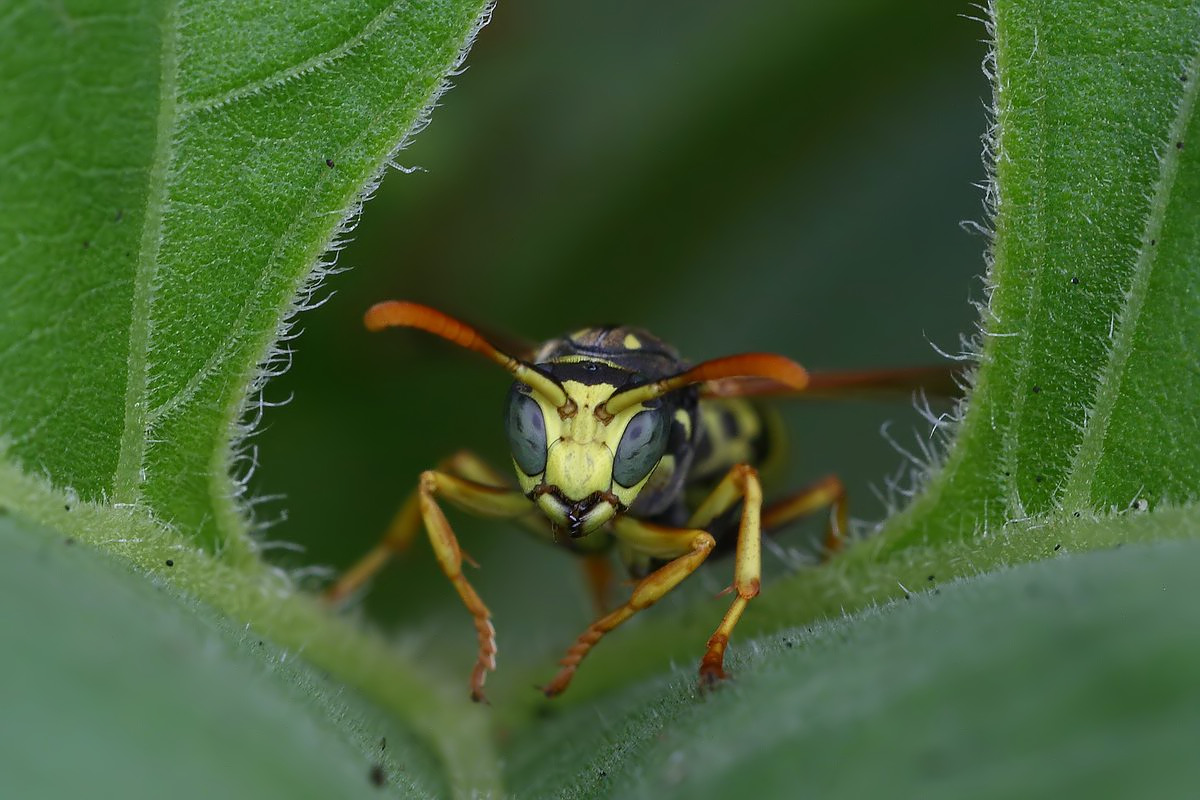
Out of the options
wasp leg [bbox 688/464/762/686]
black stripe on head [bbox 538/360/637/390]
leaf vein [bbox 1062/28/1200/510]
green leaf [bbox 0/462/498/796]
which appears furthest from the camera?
black stripe on head [bbox 538/360/637/390]

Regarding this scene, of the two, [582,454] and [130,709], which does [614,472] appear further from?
[130,709]

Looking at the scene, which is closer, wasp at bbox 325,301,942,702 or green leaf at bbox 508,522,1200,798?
green leaf at bbox 508,522,1200,798

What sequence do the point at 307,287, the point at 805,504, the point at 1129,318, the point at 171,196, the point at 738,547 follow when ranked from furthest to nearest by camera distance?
the point at 805,504, the point at 738,547, the point at 307,287, the point at 1129,318, the point at 171,196

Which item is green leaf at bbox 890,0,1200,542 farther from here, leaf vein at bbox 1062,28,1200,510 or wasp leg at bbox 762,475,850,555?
wasp leg at bbox 762,475,850,555

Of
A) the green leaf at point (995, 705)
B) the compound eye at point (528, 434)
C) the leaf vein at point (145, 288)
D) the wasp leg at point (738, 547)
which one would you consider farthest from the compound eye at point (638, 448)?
the green leaf at point (995, 705)

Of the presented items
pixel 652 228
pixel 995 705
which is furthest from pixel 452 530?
pixel 995 705

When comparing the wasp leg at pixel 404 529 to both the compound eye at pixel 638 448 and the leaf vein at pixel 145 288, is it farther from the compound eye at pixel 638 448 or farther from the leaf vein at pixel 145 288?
the leaf vein at pixel 145 288

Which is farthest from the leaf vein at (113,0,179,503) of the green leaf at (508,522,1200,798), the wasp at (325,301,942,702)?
the green leaf at (508,522,1200,798)
